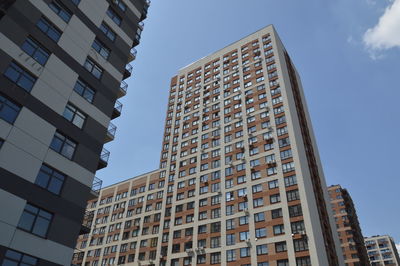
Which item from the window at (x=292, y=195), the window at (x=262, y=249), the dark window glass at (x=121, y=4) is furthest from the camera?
the window at (x=292, y=195)

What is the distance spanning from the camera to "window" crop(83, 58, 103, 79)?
28.6 m

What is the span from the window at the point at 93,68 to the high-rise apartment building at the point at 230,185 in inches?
1015

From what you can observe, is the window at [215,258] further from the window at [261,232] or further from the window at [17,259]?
the window at [17,259]

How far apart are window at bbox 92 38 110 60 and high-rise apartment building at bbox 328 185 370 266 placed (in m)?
89.8

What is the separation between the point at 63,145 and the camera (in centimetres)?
2409

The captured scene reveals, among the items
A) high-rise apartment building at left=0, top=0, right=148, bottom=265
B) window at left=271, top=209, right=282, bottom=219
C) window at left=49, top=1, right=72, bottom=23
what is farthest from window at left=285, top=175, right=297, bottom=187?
window at left=49, top=1, right=72, bottom=23

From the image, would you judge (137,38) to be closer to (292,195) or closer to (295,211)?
(292,195)

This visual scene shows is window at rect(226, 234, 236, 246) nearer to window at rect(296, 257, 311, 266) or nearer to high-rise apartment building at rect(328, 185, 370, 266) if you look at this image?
window at rect(296, 257, 311, 266)

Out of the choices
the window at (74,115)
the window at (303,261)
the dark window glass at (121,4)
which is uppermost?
the dark window glass at (121,4)

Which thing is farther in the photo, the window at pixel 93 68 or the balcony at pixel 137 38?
the balcony at pixel 137 38

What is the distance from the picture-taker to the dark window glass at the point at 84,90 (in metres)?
26.9

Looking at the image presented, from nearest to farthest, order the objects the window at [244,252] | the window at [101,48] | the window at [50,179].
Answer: the window at [50,179], the window at [101,48], the window at [244,252]

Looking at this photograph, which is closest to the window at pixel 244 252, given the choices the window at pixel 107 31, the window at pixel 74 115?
the window at pixel 74 115

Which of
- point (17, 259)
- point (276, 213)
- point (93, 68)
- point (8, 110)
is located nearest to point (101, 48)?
point (93, 68)
